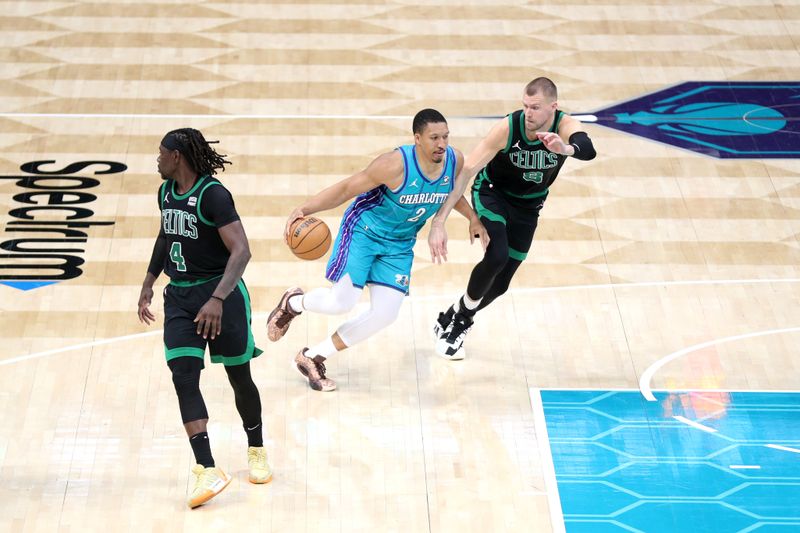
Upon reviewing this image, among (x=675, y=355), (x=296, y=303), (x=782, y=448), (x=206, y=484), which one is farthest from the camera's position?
(x=675, y=355)

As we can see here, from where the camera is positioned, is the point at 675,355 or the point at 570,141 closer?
the point at 570,141

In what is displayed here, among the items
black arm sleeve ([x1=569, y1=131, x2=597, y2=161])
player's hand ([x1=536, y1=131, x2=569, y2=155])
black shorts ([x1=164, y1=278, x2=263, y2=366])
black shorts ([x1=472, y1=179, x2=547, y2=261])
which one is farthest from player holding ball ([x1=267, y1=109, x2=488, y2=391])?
black shorts ([x1=164, y1=278, x2=263, y2=366])

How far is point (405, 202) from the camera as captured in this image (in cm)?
660

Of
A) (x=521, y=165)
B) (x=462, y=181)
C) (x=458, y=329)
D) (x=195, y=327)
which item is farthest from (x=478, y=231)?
(x=195, y=327)

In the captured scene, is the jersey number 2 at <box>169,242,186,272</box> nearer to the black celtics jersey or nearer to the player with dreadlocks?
the player with dreadlocks

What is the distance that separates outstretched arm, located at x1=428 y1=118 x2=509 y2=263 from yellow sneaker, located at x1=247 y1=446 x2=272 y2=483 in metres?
Result: 1.36

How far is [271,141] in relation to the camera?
9914 mm

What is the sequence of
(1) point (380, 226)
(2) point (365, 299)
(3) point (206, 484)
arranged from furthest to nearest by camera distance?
(2) point (365, 299) < (1) point (380, 226) < (3) point (206, 484)

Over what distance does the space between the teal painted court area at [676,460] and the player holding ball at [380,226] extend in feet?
3.83

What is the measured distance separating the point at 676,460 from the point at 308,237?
91.7 inches

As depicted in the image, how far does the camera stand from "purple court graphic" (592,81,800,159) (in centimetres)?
1004

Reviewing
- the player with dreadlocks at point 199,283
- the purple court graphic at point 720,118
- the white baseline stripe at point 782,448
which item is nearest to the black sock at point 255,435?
the player with dreadlocks at point 199,283

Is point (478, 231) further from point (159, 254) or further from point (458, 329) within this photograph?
point (159, 254)

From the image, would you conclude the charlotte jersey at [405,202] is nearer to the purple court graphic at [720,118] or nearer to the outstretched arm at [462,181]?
the outstretched arm at [462,181]
